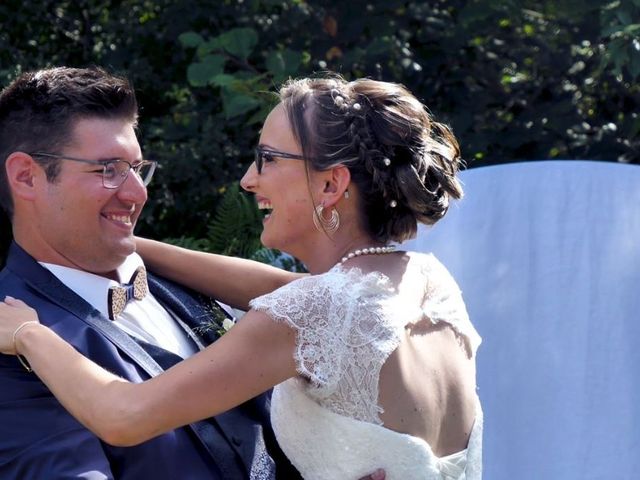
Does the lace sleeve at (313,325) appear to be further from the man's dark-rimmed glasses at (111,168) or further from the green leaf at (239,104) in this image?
the green leaf at (239,104)

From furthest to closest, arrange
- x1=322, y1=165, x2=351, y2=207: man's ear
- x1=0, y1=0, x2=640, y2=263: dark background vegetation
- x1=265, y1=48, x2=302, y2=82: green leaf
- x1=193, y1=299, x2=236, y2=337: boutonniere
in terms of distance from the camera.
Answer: x1=0, y1=0, x2=640, y2=263: dark background vegetation → x1=265, y1=48, x2=302, y2=82: green leaf → x1=193, y1=299, x2=236, y2=337: boutonniere → x1=322, y1=165, x2=351, y2=207: man's ear

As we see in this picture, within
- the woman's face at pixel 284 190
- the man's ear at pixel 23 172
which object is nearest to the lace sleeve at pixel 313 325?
the woman's face at pixel 284 190

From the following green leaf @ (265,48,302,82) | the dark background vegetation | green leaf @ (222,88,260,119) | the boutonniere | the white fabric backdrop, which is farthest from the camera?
the dark background vegetation

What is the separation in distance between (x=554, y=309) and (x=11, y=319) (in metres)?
1.74

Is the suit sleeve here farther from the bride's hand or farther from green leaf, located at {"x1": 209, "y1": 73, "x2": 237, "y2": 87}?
green leaf, located at {"x1": 209, "y1": 73, "x2": 237, "y2": 87}

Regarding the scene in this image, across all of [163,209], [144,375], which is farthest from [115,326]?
[163,209]

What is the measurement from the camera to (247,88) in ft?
14.4

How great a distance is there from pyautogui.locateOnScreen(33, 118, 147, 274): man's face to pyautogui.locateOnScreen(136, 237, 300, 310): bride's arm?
18 centimetres

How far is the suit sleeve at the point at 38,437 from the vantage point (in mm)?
2678

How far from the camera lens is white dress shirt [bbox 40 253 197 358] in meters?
3.13

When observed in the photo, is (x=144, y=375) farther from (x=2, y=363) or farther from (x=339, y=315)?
(x=339, y=315)

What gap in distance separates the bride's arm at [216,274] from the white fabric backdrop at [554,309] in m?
0.73

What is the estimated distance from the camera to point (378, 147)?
2.78 m

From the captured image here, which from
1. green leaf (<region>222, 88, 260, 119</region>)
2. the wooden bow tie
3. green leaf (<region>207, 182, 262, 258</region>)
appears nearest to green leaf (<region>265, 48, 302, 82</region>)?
green leaf (<region>222, 88, 260, 119</region>)
